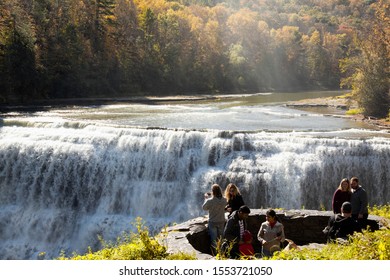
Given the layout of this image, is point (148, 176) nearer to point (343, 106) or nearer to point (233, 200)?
point (233, 200)

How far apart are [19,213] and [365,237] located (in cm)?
1608

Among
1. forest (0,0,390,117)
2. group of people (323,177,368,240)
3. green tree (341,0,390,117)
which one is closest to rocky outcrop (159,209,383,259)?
group of people (323,177,368,240)

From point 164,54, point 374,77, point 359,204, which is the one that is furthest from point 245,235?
point 164,54

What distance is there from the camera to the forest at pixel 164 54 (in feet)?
122

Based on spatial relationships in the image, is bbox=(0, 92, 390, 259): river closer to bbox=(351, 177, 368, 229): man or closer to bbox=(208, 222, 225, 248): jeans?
bbox=(351, 177, 368, 229): man

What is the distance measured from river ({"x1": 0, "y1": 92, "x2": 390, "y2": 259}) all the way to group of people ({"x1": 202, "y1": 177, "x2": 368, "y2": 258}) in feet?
30.2

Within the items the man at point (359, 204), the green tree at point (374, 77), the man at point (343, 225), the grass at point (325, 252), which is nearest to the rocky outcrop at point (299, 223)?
the man at point (359, 204)

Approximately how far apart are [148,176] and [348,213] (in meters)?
12.6

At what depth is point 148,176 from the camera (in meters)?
20.4

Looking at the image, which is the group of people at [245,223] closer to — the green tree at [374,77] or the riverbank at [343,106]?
the riverbank at [343,106]

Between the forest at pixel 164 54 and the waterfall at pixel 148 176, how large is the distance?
44.6 ft

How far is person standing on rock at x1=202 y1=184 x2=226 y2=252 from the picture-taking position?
8992 mm

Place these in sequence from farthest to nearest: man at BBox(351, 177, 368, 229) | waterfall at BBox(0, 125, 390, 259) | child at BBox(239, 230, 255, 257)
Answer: waterfall at BBox(0, 125, 390, 259) → man at BBox(351, 177, 368, 229) → child at BBox(239, 230, 255, 257)
